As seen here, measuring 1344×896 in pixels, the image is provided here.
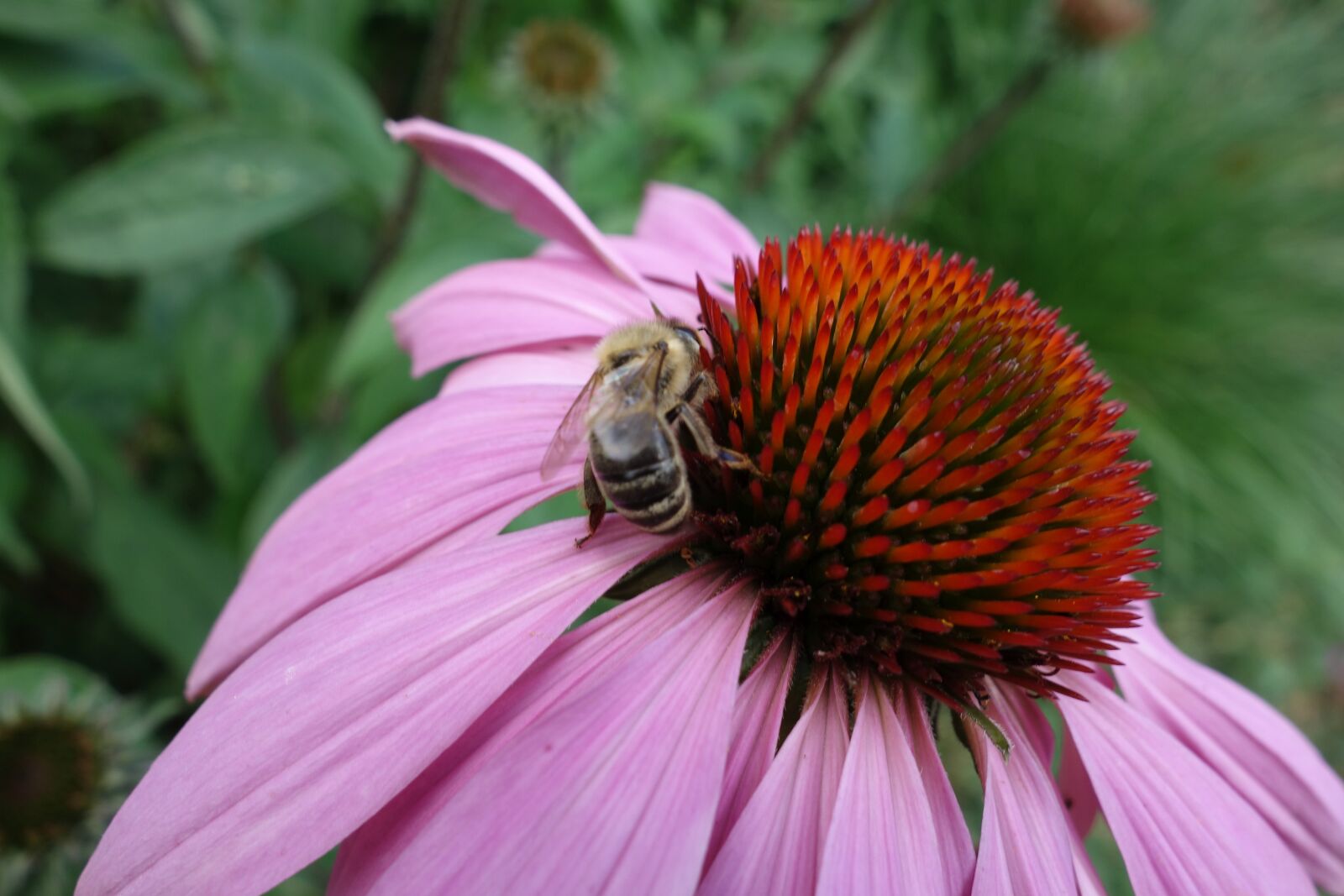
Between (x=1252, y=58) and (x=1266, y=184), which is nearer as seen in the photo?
(x=1266, y=184)

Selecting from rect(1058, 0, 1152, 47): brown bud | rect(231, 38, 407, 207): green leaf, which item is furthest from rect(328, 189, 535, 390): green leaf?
rect(1058, 0, 1152, 47): brown bud

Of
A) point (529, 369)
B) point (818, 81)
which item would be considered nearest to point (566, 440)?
point (529, 369)

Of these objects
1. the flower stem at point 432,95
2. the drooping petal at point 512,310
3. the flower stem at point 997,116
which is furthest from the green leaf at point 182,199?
the flower stem at point 997,116

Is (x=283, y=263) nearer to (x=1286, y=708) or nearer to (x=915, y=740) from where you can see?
(x=915, y=740)

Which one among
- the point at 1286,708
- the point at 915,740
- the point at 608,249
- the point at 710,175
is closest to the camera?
the point at 915,740

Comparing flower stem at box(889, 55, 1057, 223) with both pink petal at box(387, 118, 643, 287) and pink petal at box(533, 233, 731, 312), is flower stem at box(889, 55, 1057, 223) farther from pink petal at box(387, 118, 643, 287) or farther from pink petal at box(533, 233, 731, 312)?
pink petal at box(387, 118, 643, 287)

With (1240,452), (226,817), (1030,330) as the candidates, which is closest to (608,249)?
(1030,330)

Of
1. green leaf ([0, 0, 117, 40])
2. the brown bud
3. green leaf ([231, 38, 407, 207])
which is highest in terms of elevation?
the brown bud
